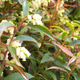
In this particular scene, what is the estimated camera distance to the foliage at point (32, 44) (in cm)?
63

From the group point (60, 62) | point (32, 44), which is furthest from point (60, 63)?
point (32, 44)

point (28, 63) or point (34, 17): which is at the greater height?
point (34, 17)

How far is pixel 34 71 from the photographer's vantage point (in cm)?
91

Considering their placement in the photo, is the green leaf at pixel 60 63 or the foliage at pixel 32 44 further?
the green leaf at pixel 60 63

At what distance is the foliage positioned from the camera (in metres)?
0.63

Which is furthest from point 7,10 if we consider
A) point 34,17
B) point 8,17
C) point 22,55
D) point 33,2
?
point 22,55

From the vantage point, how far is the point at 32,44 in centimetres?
99

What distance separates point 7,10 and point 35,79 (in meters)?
0.47

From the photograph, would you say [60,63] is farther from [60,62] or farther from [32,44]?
[32,44]

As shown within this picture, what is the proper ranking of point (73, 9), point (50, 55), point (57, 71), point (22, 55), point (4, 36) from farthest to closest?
point (73, 9), point (57, 71), point (50, 55), point (4, 36), point (22, 55)

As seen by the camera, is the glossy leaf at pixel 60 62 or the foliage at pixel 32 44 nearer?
the foliage at pixel 32 44

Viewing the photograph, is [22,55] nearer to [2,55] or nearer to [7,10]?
[2,55]

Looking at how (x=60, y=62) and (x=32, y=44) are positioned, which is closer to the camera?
(x=60, y=62)

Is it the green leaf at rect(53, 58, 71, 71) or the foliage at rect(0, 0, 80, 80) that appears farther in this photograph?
the green leaf at rect(53, 58, 71, 71)
